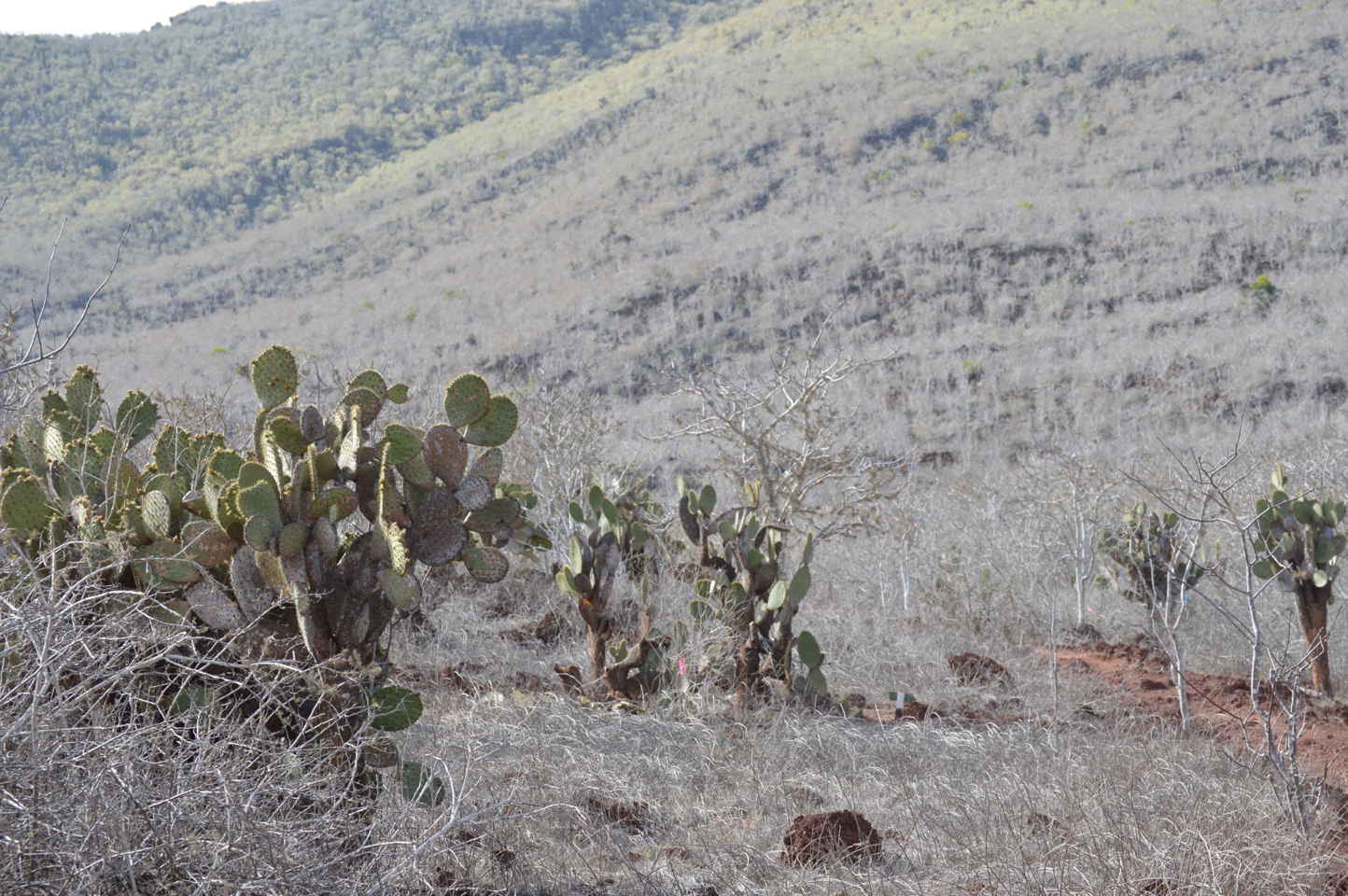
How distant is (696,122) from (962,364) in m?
21.3

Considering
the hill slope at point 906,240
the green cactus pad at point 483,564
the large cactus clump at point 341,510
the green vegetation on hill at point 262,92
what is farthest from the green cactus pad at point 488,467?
the green vegetation on hill at point 262,92

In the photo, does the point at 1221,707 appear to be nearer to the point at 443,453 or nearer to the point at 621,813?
the point at 621,813

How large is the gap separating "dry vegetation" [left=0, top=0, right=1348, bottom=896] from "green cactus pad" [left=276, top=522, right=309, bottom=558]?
0.51 m

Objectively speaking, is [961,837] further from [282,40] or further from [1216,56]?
[282,40]

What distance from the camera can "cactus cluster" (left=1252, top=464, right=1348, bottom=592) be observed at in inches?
250

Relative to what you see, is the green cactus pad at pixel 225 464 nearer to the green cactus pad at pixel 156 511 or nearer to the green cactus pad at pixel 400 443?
the green cactus pad at pixel 156 511

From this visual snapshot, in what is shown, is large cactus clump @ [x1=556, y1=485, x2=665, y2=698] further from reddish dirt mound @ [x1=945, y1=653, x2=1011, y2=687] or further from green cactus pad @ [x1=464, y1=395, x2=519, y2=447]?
green cactus pad @ [x1=464, y1=395, x2=519, y2=447]

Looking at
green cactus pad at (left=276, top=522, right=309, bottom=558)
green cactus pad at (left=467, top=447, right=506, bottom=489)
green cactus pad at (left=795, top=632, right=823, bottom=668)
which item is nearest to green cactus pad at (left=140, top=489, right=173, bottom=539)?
green cactus pad at (left=276, top=522, right=309, bottom=558)

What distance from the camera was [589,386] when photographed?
869 inches

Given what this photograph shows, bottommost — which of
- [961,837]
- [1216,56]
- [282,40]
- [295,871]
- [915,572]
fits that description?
[915,572]

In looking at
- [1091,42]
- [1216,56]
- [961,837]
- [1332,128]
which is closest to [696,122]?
[1091,42]

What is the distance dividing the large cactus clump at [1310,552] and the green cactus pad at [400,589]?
4999mm

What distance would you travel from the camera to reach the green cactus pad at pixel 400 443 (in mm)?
3488

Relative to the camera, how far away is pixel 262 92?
5484 cm
